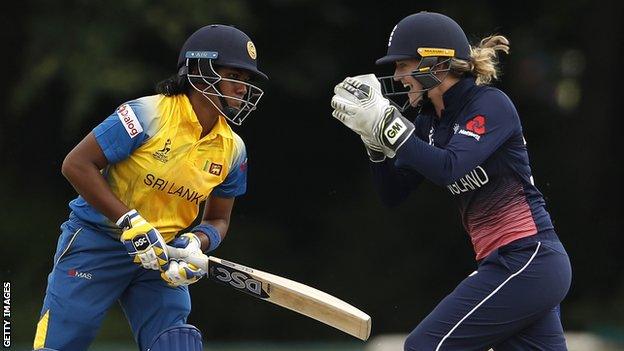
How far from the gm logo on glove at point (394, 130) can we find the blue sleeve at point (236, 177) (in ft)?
2.41

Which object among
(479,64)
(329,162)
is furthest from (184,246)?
(329,162)

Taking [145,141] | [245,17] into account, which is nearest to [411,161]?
[145,141]

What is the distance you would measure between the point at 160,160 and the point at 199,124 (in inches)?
7.9

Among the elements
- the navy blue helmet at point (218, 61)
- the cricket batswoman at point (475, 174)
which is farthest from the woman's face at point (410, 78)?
the navy blue helmet at point (218, 61)

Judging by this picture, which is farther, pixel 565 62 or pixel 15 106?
pixel 565 62

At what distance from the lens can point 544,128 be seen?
9.41 meters

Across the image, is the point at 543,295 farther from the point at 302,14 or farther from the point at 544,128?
the point at 544,128

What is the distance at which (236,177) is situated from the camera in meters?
4.34

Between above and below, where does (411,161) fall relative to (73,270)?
above

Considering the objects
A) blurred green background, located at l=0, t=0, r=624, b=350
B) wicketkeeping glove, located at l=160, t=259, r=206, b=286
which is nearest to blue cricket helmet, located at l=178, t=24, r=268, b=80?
wicketkeeping glove, located at l=160, t=259, r=206, b=286

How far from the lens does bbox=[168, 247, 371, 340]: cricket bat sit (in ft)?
12.9

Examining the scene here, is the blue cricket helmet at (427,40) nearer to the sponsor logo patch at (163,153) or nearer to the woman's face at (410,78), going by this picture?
the woman's face at (410,78)

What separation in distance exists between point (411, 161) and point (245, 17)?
15.4 ft

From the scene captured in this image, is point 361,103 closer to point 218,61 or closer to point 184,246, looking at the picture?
point 218,61
